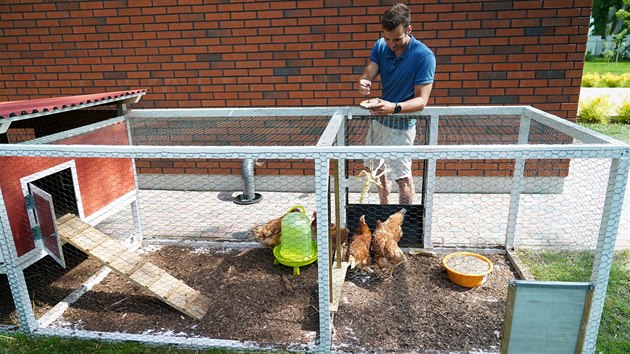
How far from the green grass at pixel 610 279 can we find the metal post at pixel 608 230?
1.44ft

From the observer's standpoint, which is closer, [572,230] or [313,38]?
[572,230]

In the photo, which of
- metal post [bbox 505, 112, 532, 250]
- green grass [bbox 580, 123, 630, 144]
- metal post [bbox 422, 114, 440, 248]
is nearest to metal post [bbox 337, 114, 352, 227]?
metal post [bbox 422, 114, 440, 248]

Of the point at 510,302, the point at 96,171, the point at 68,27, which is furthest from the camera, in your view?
the point at 68,27

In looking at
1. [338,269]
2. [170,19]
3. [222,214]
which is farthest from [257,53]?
[338,269]

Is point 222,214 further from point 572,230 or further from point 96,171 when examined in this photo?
point 572,230

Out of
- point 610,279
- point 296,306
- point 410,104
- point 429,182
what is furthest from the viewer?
point 429,182

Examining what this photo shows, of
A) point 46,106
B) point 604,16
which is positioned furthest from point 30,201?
point 604,16

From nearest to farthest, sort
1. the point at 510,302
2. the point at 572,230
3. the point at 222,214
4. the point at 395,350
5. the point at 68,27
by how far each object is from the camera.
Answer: the point at 510,302
the point at 395,350
the point at 572,230
the point at 222,214
the point at 68,27

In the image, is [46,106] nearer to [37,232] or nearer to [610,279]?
[37,232]

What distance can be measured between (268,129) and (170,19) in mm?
1628

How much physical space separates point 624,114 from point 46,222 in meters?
9.57

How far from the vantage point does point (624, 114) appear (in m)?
8.51

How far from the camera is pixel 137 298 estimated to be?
3.14m

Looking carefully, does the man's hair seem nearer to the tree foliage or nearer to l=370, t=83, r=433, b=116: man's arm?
l=370, t=83, r=433, b=116: man's arm
